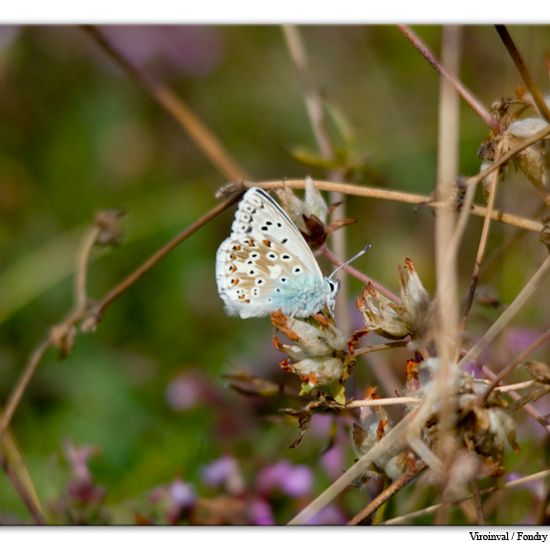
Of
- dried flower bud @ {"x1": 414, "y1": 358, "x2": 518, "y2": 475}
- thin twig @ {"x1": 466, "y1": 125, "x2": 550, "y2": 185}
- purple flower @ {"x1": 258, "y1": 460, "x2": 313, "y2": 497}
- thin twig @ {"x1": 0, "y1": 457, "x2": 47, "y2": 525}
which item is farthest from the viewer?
purple flower @ {"x1": 258, "y1": 460, "x2": 313, "y2": 497}

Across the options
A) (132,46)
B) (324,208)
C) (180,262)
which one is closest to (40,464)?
(180,262)

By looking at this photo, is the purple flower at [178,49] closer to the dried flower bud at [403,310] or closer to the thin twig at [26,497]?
the thin twig at [26,497]

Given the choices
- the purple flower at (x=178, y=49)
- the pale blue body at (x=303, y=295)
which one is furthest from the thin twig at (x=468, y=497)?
the purple flower at (x=178, y=49)

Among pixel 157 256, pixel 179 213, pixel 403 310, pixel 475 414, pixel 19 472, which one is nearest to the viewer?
pixel 475 414

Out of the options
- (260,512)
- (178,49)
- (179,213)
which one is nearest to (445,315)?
(260,512)

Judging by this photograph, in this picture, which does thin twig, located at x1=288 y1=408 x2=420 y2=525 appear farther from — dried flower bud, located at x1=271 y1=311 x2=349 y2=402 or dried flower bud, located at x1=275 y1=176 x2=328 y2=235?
dried flower bud, located at x1=275 y1=176 x2=328 y2=235

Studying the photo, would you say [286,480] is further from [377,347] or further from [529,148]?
[529,148]

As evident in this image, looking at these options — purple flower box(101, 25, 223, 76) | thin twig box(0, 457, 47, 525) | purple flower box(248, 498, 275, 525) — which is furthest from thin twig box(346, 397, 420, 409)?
purple flower box(101, 25, 223, 76)
